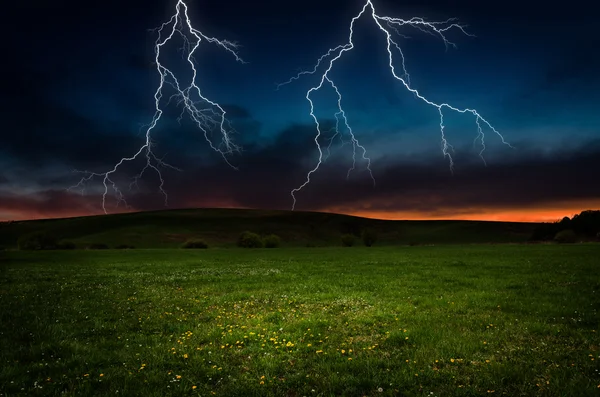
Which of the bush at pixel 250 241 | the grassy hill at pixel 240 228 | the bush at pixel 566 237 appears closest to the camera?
the bush at pixel 566 237

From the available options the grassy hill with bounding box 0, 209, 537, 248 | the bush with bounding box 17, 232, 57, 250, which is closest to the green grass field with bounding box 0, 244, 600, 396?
the bush with bounding box 17, 232, 57, 250

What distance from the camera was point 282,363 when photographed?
25.9 ft

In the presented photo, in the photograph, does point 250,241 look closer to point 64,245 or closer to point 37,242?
point 64,245

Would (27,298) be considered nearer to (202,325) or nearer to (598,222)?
(202,325)

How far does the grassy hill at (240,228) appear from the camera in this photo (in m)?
113

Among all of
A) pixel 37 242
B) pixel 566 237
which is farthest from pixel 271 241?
pixel 566 237

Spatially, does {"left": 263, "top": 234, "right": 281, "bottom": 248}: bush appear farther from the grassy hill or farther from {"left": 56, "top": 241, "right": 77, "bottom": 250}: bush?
→ {"left": 56, "top": 241, "right": 77, "bottom": 250}: bush

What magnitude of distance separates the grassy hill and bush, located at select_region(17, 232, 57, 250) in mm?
23520

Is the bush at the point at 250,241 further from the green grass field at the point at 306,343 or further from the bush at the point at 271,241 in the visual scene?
the green grass field at the point at 306,343

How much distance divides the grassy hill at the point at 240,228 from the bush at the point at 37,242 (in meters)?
23.5

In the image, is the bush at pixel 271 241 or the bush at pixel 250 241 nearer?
the bush at pixel 250 241

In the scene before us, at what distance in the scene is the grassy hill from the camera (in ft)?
372

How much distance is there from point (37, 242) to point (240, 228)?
76659mm

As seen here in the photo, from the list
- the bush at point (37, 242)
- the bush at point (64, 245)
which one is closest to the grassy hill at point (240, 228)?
the bush at point (64, 245)
